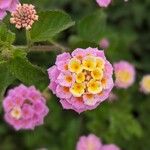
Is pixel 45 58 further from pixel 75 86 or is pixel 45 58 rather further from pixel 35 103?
pixel 75 86

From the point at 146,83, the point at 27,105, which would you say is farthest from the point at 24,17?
the point at 146,83

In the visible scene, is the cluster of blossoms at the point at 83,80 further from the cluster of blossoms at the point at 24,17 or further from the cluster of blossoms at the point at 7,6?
the cluster of blossoms at the point at 7,6

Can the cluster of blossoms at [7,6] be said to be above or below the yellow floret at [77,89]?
above

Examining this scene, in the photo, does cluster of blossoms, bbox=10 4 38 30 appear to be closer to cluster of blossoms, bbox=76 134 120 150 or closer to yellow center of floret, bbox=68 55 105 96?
yellow center of floret, bbox=68 55 105 96

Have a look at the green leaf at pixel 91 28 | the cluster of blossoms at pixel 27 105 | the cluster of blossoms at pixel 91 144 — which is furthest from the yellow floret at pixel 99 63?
the cluster of blossoms at pixel 91 144

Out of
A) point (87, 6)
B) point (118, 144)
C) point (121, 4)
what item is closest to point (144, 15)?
point (121, 4)

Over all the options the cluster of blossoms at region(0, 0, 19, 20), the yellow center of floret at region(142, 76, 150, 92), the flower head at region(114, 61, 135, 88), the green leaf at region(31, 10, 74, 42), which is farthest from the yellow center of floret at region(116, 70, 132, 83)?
the cluster of blossoms at region(0, 0, 19, 20)

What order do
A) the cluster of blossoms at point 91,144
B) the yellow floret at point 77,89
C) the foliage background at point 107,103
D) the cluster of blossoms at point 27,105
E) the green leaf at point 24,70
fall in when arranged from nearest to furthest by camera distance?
the yellow floret at point 77,89 → the green leaf at point 24,70 → the cluster of blossoms at point 27,105 → the cluster of blossoms at point 91,144 → the foliage background at point 107,103
